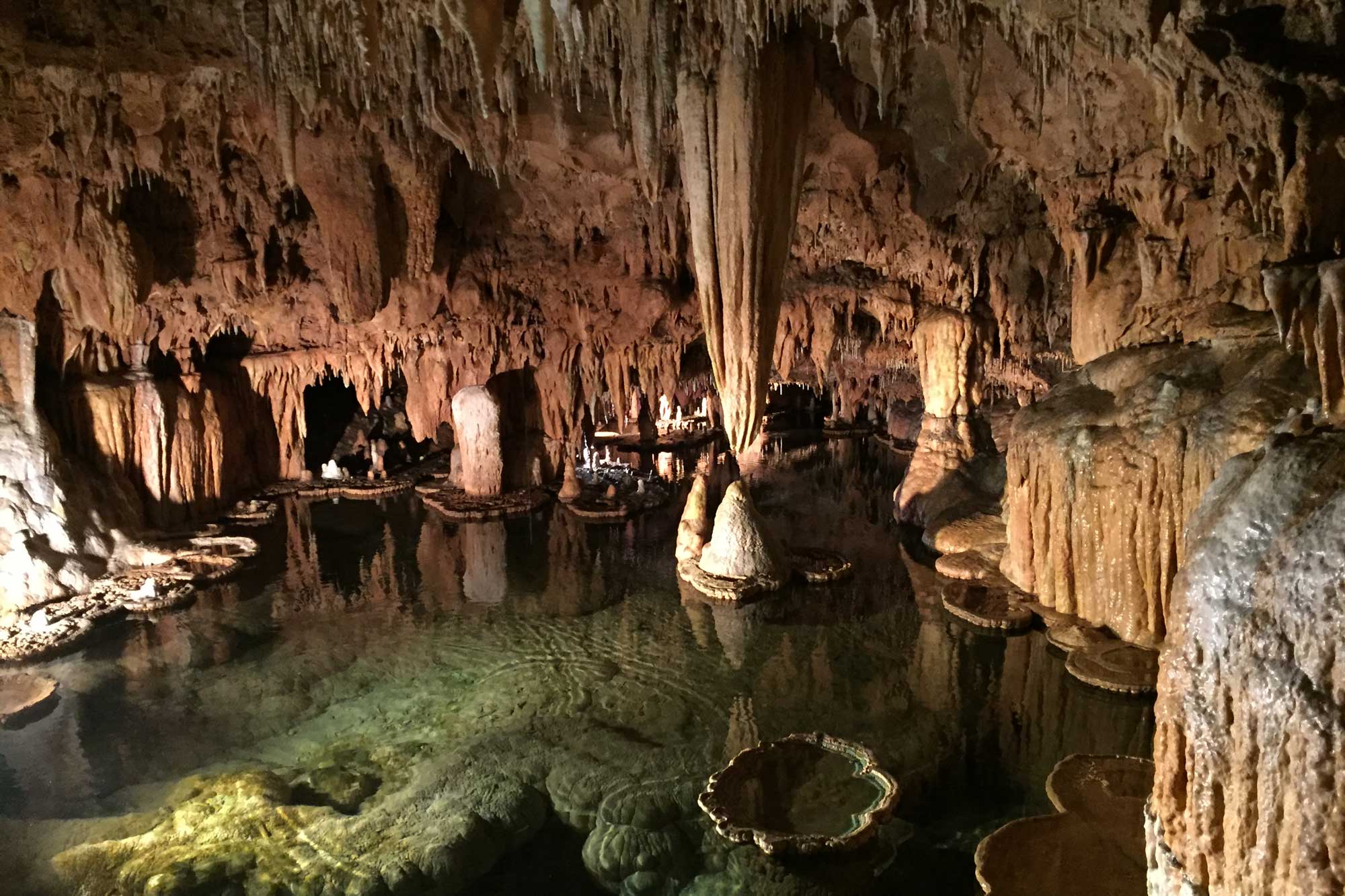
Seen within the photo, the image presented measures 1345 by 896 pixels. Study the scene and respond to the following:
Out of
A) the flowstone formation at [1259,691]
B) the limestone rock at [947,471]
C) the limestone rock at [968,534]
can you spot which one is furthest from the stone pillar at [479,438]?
the flowstone formation at [1259,691]

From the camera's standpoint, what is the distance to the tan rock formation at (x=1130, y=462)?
545 centimetres

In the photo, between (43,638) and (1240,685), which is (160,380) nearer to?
(43,638)

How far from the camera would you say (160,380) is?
12180mm

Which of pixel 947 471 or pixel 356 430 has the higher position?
pixel 356 430

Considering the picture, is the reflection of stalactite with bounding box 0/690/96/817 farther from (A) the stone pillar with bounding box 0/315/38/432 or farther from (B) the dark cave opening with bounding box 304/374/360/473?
(B) the dark cave opening with bounding box 304/374/360/473

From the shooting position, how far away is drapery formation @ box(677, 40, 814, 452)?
5.17m

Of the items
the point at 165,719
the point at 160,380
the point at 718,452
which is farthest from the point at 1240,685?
the point at 718,452

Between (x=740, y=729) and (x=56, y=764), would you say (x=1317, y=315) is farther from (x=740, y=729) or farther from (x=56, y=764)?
(x=56, y=764)

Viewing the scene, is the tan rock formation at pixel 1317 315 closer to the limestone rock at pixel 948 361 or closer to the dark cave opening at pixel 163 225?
the limestone rock at pixel 948 361

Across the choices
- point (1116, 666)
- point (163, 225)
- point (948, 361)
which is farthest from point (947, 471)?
point (163, 225)

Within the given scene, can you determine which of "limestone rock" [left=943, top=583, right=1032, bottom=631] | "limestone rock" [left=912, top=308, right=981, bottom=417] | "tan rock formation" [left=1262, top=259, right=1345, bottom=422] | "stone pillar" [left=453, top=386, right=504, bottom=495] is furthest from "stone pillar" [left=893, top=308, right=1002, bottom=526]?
"tan rock formation" [left=1262, top=259, right=1345, bottom=422]

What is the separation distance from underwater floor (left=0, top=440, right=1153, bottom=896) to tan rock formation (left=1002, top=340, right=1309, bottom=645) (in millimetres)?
790

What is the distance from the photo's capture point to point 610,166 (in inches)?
314

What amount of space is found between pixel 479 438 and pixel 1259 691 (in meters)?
12.9
